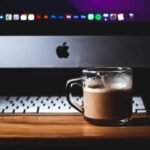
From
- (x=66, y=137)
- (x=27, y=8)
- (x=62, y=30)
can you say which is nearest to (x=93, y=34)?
(x=62, y=30)

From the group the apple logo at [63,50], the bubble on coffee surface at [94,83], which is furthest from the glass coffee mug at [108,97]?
the apple logo at [63,50]

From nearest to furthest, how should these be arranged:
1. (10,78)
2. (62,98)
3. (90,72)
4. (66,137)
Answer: (66,137) → (90,72) → (62,98) → (10,78)

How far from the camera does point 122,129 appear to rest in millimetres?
760

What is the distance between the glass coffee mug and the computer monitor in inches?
11.0

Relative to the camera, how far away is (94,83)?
805mm

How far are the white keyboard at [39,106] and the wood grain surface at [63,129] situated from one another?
0.03m

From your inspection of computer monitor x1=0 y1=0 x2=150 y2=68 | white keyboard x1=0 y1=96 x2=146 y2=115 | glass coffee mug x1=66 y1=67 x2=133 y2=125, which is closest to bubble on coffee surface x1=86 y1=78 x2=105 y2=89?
glass coffee mug x1=66 y1=67 x2=133 y2=125

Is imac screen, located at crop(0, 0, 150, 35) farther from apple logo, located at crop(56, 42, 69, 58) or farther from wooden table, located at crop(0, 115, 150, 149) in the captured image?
wooden table, located at crop(0, 115, 150, 149)

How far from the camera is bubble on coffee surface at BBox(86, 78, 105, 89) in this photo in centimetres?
80

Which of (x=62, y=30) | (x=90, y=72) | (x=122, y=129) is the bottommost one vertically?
(x=122, y=129)

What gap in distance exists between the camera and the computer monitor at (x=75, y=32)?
1087mm

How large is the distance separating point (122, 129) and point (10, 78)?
581 mm

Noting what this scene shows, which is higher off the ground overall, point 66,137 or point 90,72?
point 90,72

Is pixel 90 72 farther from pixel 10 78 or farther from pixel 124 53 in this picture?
pixel 10 78
